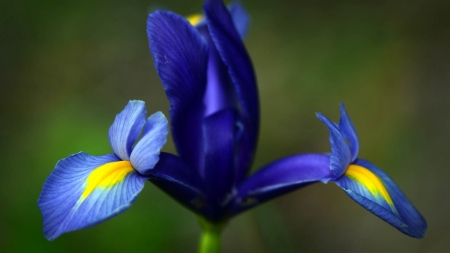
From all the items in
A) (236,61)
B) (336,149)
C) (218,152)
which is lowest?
(218,152)

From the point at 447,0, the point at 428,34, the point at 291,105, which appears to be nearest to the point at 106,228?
the point at 291,105

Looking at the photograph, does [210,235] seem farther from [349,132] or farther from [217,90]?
[349,132]

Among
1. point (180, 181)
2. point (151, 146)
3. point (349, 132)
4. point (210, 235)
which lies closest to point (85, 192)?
point (151, 146)

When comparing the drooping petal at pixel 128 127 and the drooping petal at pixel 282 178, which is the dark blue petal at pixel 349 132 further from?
the drooping petal at pixel 128 127

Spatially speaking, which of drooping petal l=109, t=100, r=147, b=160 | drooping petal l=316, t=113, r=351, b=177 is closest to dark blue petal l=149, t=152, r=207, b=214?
drooping petal l=109, t=100, r=147, b=160

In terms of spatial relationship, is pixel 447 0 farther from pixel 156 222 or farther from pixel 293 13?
pixel 156 222

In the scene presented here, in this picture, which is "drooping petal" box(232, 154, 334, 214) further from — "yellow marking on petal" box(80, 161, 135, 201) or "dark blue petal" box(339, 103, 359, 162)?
"yellow marking on petal" box(80, 161, 135, 201)
